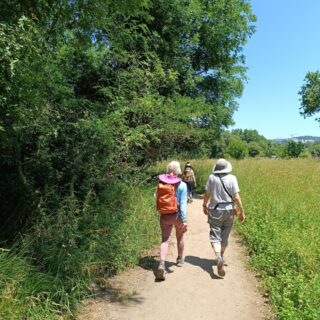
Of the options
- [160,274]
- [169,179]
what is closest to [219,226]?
[169,179]

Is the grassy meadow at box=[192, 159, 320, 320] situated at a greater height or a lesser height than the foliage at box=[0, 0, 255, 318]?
lesser

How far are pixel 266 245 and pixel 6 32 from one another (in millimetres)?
5869

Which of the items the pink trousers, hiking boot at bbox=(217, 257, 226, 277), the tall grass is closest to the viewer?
the tall grass

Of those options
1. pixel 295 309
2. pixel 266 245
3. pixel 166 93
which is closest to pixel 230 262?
pixel 266 245

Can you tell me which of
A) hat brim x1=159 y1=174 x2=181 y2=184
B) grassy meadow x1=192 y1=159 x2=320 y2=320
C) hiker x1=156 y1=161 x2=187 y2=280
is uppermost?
hat brim x1=159 y1=174 x2=181 y2=184

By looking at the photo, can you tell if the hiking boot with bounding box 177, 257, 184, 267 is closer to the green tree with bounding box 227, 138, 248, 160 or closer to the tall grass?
the tall grass

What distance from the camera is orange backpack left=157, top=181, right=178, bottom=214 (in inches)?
267

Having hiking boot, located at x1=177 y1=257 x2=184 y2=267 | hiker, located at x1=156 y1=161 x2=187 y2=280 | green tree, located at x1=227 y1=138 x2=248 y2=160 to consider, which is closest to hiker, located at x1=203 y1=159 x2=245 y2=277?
hiker, located at x1=156 y1=161 x2=187 y2=280

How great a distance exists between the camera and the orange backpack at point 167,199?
6.79 m

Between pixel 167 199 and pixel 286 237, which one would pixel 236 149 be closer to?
pixel 286 237

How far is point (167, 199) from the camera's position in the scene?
6793 millimetres

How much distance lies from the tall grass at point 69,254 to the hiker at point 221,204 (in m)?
1.66

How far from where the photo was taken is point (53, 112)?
9.10m

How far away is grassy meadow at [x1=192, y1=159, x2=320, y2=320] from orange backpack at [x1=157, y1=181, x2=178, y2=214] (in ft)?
6.15
